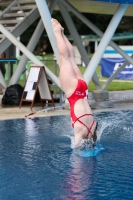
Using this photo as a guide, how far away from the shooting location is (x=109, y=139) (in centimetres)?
1052

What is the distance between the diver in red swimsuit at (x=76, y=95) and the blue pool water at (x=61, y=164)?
372 millimetres

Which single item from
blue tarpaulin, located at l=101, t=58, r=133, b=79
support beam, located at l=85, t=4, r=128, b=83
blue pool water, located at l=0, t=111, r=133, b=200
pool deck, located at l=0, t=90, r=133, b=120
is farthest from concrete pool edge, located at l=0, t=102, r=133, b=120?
blue tarpaulin, located at l=101, t=58, r=133, b=79

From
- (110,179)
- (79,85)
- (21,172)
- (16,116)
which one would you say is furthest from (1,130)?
(110,179)

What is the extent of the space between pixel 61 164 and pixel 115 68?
2211 cm

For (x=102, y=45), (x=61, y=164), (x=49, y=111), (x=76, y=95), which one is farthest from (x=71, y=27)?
(x=61, y=164)

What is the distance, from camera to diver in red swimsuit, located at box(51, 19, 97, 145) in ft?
29.6

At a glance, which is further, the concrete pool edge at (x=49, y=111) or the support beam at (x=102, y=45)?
the support beam at (x=102, y=45)

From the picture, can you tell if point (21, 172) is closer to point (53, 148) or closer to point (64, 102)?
point (53, 148)

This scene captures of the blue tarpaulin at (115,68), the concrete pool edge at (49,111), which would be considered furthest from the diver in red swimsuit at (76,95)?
the blue tarpaulin at (115,68)

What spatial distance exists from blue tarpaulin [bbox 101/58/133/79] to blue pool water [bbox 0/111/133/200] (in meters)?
17.3

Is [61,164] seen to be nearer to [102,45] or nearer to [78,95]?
[78,95]

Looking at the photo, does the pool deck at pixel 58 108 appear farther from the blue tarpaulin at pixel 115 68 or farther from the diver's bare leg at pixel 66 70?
the blue tarpaulin at pixel 115 68

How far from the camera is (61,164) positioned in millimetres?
8273

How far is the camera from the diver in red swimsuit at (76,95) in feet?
29.6
